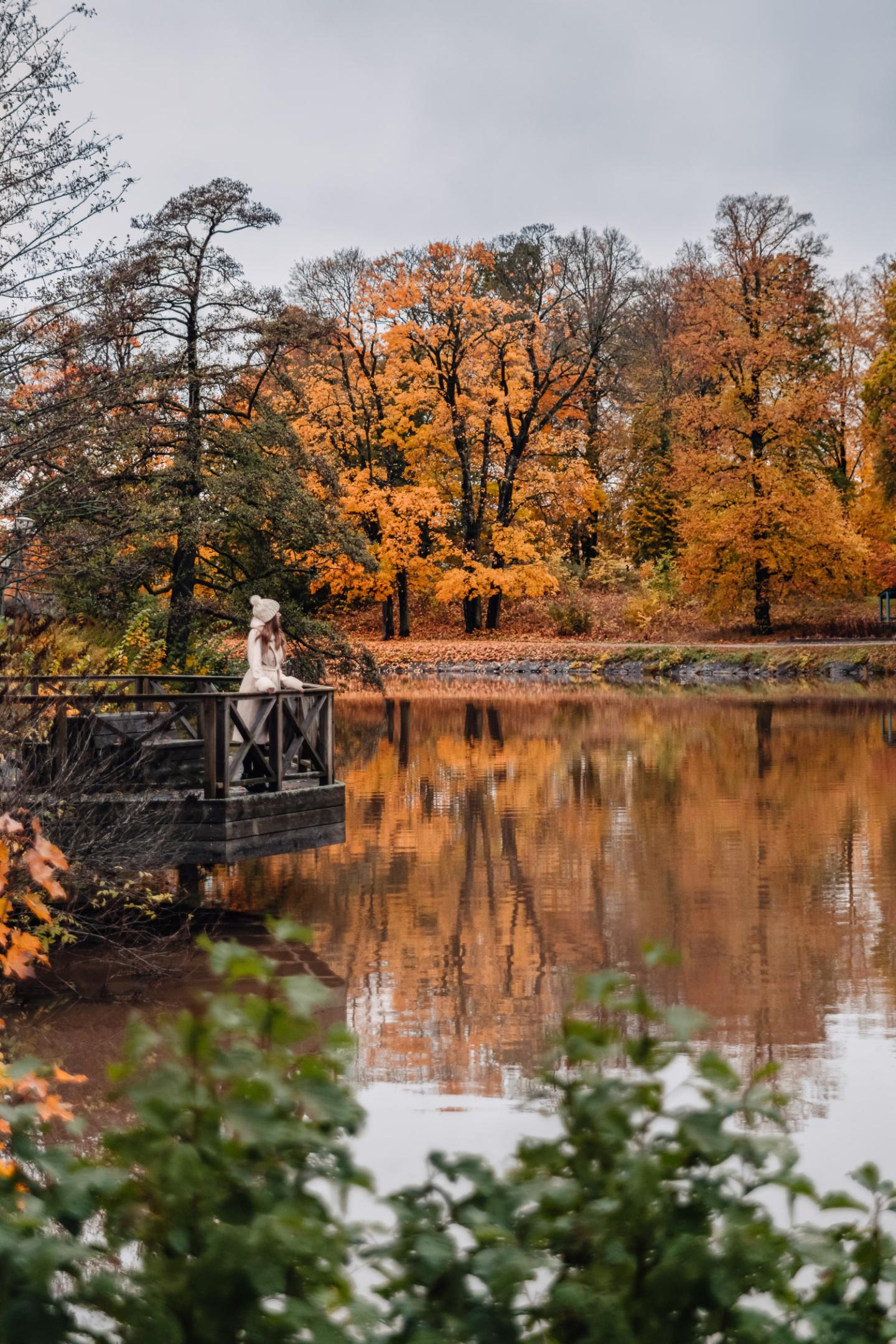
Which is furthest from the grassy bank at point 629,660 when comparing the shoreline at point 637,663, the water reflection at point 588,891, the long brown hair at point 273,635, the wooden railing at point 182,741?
the wooden railing at point 182,741

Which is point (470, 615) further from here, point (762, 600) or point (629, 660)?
point (762, 600)

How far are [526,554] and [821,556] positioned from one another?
29.8 ft

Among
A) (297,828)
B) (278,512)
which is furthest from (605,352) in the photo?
(297,828)

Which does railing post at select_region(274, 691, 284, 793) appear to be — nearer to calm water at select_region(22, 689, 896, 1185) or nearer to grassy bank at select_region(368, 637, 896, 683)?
calm water at select_region(22, 689, 896, 1185)

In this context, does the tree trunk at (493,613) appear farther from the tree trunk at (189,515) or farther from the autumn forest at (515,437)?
the tree trunk at (189,515)

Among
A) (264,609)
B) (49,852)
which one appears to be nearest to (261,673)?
(264,609)

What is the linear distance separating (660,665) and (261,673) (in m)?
30.9

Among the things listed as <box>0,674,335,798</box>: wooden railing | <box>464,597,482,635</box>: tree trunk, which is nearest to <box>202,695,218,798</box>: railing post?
<box>0,674,335,798</box>: wooden railing

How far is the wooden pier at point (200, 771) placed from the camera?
379 inches

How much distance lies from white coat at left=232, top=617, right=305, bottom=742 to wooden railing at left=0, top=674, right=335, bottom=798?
0.14 feet

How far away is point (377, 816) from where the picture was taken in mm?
15914

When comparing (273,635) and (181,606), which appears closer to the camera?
(273,635)

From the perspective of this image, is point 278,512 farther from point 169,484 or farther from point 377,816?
point 377,816

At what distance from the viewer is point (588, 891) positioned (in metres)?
11.5
